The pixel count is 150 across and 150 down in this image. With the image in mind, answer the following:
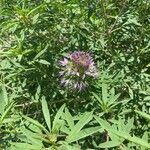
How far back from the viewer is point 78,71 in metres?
2.29

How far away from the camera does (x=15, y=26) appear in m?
2.42

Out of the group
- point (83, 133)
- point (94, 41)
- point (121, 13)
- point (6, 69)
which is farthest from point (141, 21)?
point (83, 133)

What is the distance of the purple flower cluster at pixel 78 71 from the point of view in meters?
Answer: 2.29

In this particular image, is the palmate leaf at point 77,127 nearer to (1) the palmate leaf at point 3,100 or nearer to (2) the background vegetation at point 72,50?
(1) the palmate leaf at point 3,100

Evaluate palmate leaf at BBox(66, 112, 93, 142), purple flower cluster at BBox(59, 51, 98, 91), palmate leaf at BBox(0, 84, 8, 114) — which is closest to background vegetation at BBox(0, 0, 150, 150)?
purple flower cluster at BBox(59, 51, 98, 91)

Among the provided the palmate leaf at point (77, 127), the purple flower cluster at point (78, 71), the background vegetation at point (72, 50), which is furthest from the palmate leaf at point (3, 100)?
the palmate leaf at point (77, 127)

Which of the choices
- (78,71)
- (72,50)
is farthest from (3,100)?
(72,50)

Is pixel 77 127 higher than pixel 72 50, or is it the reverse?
pixel 72 50

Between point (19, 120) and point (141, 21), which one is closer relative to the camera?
point (19, 120)

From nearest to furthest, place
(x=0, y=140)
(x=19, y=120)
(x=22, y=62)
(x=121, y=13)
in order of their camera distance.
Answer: (x=0, y=140)
(x=19, y=120)
(x=22, y=62)
(x=121, y=13)

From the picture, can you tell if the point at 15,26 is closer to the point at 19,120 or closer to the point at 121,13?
the point at 19,120

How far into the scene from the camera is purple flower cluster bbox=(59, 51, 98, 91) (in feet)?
7.52

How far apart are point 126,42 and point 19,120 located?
3.70 feet

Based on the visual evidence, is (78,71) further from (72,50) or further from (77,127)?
(77,127)
